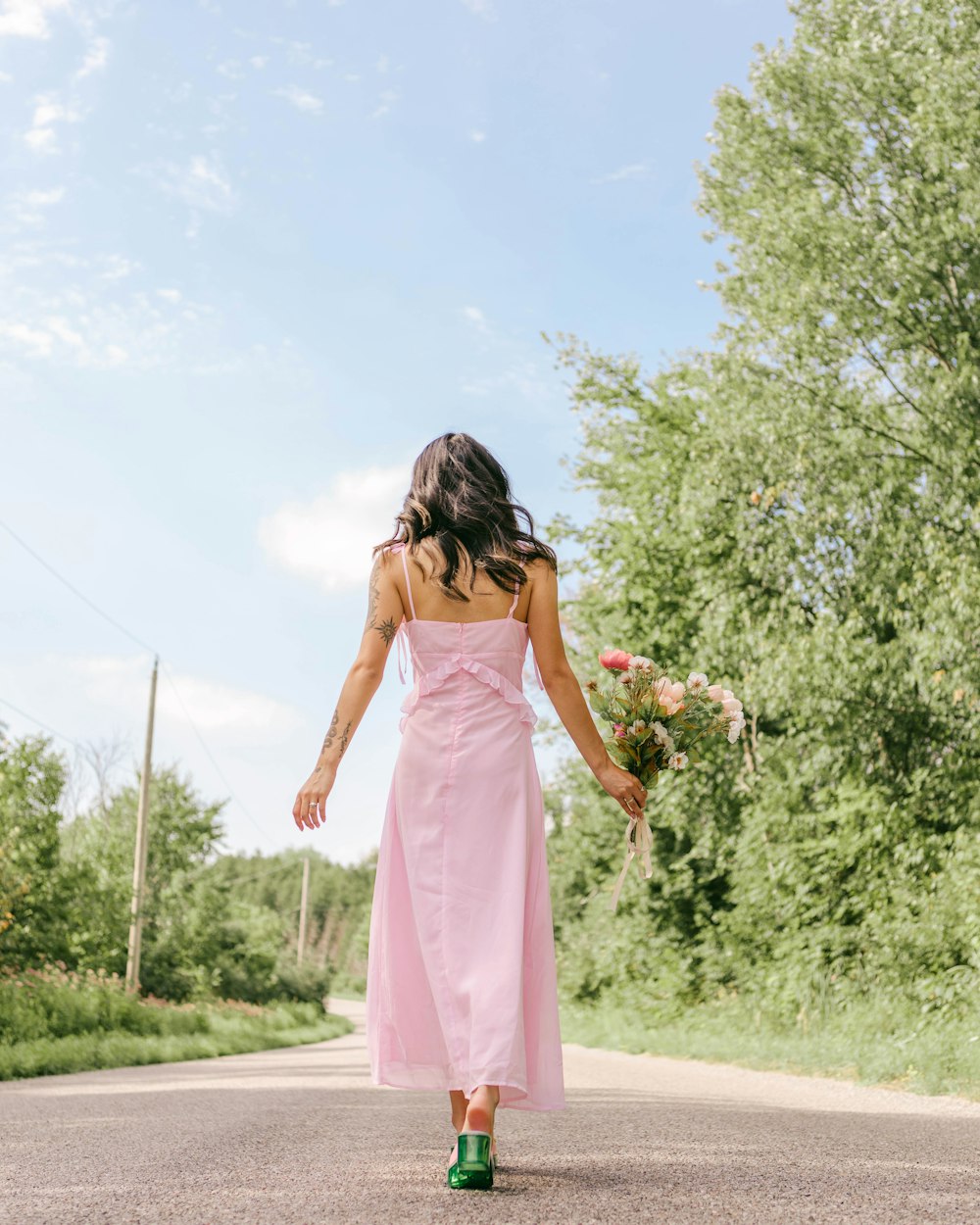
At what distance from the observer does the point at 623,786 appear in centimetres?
430

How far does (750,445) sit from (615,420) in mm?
7343

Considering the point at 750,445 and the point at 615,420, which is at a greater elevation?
the point at 615,420

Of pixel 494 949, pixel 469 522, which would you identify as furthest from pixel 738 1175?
pixel 469 522

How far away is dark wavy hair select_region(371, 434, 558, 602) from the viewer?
402 centimetres

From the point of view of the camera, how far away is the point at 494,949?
12.4 ft

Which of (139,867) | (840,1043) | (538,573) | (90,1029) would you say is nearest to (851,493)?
(840,1043)

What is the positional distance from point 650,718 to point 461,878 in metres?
1.08

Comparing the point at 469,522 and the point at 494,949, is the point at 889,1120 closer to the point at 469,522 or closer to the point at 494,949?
the point at 494,949

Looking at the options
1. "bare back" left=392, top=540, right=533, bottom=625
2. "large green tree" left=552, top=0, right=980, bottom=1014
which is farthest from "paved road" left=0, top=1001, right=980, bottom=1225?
"large green tree" left=552, top=0, right=980, bottom=1014

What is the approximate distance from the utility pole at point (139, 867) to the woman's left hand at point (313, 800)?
19.3m

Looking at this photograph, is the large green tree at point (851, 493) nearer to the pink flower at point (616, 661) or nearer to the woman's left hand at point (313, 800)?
the pink flower at point (616, 661)

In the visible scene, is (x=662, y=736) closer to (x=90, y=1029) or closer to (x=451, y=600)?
(x=451, y=600)

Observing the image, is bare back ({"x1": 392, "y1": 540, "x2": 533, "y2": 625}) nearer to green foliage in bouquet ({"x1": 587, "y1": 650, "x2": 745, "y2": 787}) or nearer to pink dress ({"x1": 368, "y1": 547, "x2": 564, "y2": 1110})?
pink dress ({"x1": 368, "y1": 547, "x2": 564, "y2": 1110})

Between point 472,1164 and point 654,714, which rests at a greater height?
point 654,714
